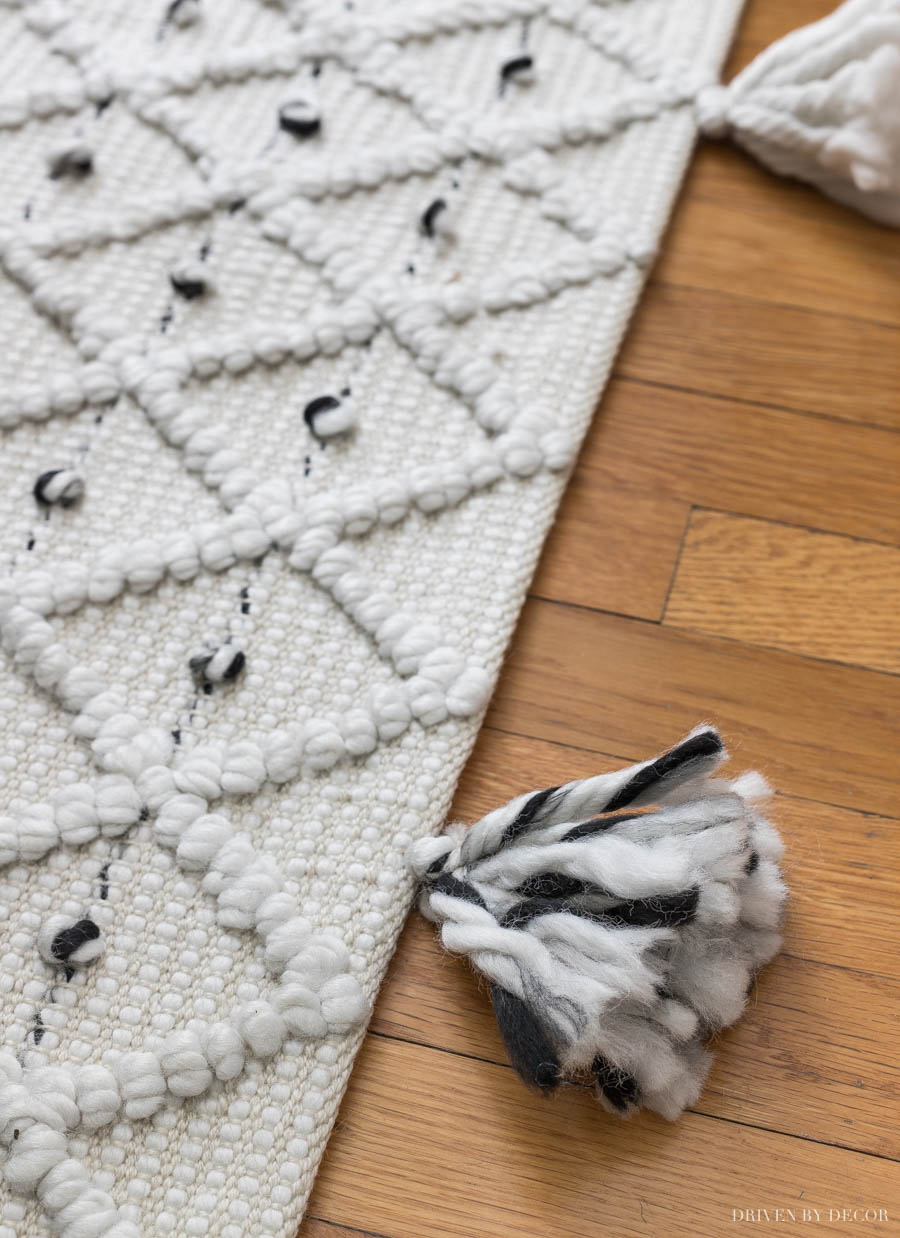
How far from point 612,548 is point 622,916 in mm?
258

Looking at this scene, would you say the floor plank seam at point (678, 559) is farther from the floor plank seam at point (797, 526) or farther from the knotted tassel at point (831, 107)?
the knotted tassel at point (831, 107)

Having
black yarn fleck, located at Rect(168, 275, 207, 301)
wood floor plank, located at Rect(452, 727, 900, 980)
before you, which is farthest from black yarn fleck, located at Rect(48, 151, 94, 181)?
wood floor plank, located at Rect(452, 727, 900, 980)

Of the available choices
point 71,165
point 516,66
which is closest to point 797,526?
point 516,66

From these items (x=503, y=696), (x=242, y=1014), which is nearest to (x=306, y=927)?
(x=242, y=1014)

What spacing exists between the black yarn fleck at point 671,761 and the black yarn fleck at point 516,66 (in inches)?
21.5

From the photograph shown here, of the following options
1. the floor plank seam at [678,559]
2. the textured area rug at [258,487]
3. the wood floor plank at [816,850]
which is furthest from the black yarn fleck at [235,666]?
the floor plank seam at [678,559]

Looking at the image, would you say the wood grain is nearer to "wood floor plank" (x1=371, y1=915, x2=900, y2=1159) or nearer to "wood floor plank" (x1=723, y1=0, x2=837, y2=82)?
"wood floor plank" (x1=723, y1=0, x2=837, y2=82)

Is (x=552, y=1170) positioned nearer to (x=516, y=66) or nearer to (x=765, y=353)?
(x=765, y=353)

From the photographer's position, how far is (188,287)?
752 millimetres

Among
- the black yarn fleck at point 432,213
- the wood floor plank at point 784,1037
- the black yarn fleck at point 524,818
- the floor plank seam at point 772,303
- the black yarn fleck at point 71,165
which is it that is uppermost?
the black yarn fleck at point 432,213

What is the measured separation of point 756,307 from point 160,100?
465 mm

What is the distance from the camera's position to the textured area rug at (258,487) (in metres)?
0.57

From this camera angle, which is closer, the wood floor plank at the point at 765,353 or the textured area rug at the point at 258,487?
the textured area rug at the point at 258,487

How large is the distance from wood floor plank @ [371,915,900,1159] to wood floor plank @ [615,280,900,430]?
15.1 inches
